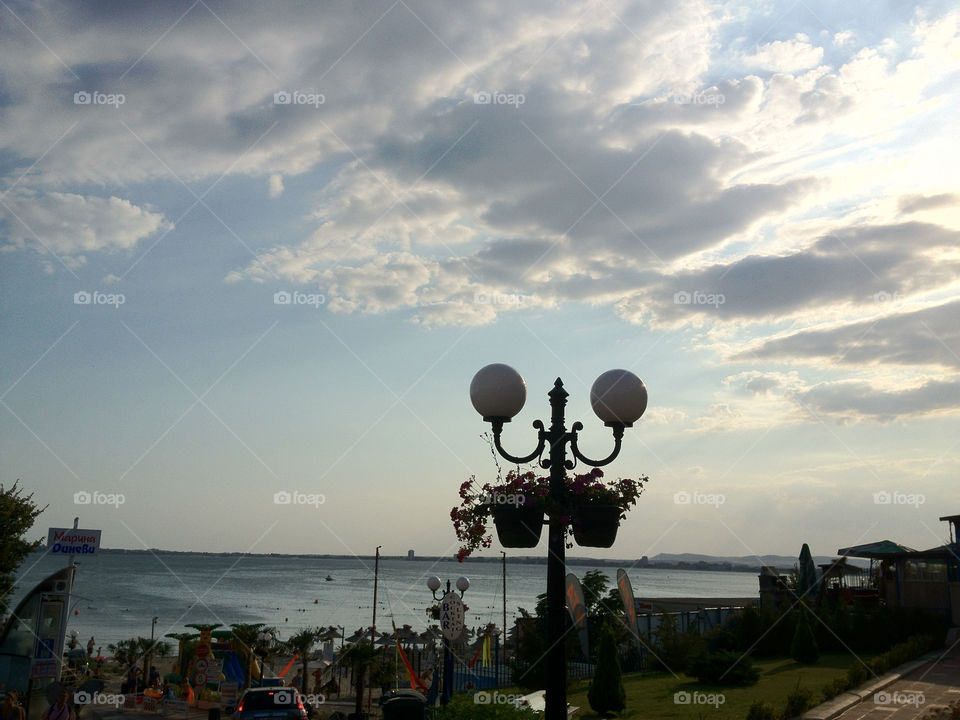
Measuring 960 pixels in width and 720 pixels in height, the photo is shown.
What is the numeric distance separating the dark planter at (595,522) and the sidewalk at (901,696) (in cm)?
604

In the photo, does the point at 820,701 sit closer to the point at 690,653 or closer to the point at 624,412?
the point at 690,653

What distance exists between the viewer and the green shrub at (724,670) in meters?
17.2

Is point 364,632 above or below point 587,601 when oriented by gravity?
below

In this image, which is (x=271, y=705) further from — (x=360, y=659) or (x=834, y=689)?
(x=834, y=689)

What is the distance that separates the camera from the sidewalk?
1214cm

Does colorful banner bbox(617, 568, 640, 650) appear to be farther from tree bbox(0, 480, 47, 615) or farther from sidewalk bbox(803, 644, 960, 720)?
tree bbox(0, 480, 47, 615)

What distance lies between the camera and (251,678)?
29.9 m

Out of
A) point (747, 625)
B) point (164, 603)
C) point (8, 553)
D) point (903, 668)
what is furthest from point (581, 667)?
point (164, 603)

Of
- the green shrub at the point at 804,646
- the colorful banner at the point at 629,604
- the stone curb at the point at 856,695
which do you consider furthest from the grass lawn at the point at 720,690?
the colorful banner at the point at 629,604

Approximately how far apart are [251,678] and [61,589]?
13103mm
